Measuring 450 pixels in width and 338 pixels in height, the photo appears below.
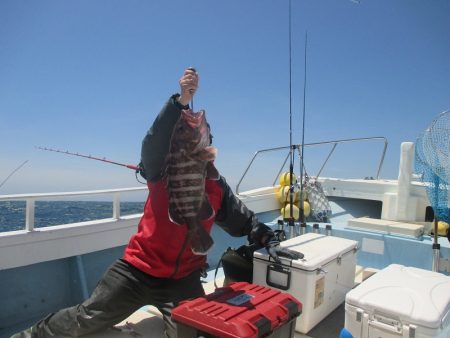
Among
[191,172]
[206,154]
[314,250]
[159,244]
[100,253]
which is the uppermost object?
[206,154]

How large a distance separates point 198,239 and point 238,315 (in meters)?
0.62

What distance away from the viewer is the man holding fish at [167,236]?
231cm

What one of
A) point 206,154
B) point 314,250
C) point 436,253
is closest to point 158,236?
point 206,154

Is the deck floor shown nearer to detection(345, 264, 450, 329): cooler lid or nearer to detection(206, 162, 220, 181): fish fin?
detection(345, 264, 450, 329): cooler lid

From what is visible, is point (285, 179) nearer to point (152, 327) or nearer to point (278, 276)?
point (278, 276)

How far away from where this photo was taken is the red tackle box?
1.95 meters

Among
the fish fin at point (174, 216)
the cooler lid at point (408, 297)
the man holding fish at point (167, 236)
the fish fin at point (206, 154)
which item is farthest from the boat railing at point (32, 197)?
the cooler lid at point (408, 297)

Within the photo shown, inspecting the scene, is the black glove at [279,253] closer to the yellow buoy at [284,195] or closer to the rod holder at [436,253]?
the rod holder at [436,253]

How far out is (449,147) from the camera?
11.8 ft

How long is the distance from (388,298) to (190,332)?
1.35 meters

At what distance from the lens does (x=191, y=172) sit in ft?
7.66

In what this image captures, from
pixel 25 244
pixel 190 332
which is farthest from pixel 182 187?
pixel 25 244

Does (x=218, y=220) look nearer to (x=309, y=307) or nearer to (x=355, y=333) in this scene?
(x=309, y=307)

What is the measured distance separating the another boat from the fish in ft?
3.87
